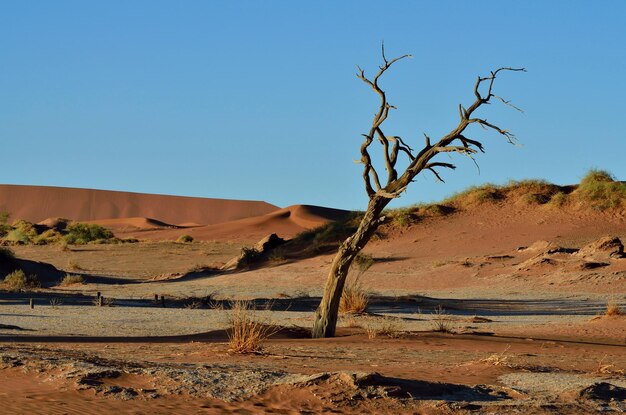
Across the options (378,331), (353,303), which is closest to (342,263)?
(378,331)

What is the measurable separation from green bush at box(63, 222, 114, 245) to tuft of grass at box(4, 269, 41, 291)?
3424 cm

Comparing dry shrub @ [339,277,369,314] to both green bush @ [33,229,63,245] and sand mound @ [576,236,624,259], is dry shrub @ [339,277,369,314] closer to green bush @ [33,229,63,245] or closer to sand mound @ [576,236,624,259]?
sand mound @ [576,236,624,259]

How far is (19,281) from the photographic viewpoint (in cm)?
3456

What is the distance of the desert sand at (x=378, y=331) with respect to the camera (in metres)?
10.2

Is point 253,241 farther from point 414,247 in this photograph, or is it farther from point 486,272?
point 486,272

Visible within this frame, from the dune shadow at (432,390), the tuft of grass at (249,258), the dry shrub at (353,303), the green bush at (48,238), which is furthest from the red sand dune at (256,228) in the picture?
the dune shadow at (432,390)

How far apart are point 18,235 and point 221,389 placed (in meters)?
67.8

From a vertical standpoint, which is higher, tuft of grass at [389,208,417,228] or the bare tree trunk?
tuft of grass at [389,208,417,228]

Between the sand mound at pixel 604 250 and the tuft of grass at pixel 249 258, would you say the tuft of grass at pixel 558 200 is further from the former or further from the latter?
the tuft of grass at pixel 249 258

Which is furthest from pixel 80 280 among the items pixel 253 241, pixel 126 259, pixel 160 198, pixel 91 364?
pixel 160 198

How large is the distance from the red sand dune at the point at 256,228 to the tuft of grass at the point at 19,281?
156ft

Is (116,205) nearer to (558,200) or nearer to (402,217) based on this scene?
(402,217)

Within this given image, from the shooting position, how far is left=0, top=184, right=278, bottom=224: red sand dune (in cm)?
15875

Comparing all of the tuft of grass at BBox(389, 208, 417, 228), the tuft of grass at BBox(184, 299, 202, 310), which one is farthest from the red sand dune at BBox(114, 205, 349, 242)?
the tuft of grass at BBox(184, 299, 202, 310)
